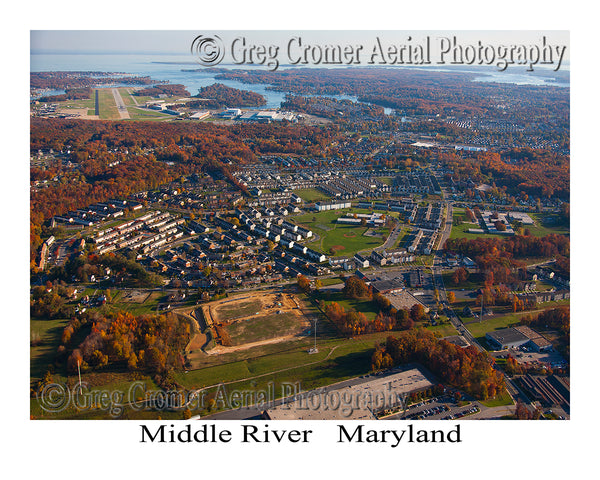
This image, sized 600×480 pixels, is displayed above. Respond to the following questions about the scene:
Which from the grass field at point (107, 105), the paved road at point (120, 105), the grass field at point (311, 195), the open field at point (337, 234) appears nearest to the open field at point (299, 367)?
the open field at point (337, 234)

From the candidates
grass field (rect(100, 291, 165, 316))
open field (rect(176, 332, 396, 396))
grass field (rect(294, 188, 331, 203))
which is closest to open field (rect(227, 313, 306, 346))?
open field (rect(176, 332, 396, 396))

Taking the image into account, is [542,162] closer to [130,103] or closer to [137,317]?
[137,317]

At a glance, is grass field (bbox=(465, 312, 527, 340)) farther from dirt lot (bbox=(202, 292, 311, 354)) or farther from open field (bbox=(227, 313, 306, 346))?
open field (bbox=(227, 313, 306, 346))

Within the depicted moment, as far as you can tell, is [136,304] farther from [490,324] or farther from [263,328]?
[490,324]

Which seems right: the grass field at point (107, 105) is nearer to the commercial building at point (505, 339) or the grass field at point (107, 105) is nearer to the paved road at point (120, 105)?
the paved road at point (120, 105)

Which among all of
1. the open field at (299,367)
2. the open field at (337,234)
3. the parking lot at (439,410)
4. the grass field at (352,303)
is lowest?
the parking lot at (439,410)

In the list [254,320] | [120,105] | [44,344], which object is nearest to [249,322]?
[254,320]

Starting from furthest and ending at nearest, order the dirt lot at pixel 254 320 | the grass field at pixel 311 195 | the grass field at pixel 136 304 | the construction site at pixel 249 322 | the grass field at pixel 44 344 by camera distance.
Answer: the grass field at pixel 311 195
the grass field at pixel 136 304
the dirt lot at pixel 254 320
the construction site at pixel 249 322
the grass field at pixel 44 344

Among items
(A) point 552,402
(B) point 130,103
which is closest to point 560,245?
(A) point 552,402
